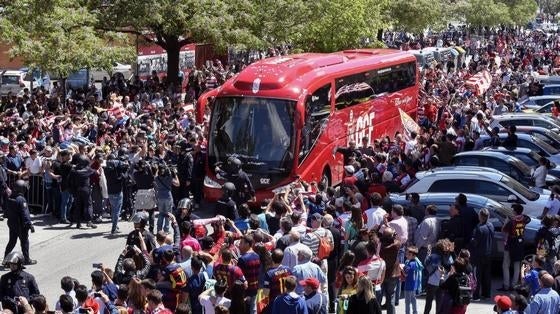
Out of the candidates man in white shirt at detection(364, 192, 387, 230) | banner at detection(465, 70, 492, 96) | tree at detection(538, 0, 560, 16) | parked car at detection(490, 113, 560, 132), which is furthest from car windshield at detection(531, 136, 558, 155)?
tree at detection(538, 0, 560, 16)

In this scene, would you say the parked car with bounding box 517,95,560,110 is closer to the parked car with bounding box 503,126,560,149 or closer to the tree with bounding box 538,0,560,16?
the parked car with bounding box 503,126,560,149

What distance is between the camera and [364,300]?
12.1 meters

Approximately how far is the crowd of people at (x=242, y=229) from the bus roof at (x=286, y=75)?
164cm

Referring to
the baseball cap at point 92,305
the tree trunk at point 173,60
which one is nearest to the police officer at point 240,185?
the baseball cap at point 92,305

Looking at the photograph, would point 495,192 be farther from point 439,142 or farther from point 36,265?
point 36,265

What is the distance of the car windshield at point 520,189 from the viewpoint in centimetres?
2003

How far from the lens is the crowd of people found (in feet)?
41.6

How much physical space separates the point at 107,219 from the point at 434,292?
949 cm

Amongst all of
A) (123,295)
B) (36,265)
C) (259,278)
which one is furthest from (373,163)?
(123,295)

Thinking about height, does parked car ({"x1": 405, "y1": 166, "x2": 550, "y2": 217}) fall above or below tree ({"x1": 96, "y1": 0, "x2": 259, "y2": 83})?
below

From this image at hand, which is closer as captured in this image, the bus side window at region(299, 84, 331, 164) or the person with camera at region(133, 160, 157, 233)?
the person with camera at region(133, 160, 157, 233)

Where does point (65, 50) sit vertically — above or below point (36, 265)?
above

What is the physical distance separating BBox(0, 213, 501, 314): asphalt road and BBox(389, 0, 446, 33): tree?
41.8 meters

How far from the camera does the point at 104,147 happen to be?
23.8m
